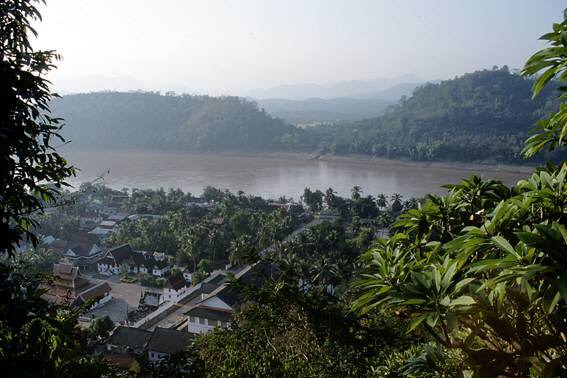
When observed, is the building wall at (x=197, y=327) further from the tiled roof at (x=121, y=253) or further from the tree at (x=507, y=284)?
the tree at (x=507, y=284)

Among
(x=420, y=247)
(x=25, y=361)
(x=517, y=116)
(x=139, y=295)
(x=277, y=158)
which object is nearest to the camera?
(x=420, y=247)

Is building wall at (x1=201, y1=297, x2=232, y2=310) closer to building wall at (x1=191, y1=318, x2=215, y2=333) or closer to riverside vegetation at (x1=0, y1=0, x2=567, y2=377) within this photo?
building wall at (x1=191, y1=318, x2=215, y2=333)

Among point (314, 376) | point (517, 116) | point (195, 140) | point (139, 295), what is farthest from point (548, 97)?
point (314, 376)

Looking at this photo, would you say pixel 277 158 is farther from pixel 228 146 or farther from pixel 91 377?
pixel 91 377

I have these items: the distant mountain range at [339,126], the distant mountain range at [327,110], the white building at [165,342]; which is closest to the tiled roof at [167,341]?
the white building at [165,342]

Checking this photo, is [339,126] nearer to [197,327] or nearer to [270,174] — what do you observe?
[270,174]
